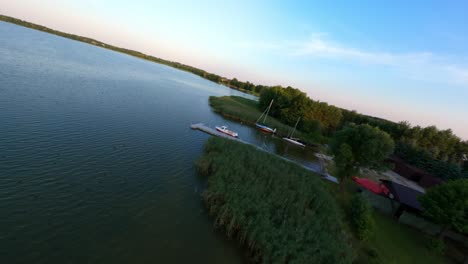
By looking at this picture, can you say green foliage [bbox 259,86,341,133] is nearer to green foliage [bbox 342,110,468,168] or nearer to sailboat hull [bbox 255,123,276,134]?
sailboat hull [bbox 255,123,276,134]

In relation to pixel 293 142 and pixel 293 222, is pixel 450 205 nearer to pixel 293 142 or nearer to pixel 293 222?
pixel 293 222

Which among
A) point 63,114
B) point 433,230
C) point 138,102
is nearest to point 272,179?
point 433,230

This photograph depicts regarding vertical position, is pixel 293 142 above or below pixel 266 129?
below

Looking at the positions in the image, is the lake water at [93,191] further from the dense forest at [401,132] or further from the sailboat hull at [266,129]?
the dense forest at [401,132]

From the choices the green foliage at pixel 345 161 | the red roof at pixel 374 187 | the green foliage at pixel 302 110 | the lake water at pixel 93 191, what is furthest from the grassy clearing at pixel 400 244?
the green foliage at pixel 302 110

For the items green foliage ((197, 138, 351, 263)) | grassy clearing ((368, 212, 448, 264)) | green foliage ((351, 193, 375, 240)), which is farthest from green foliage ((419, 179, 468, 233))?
green foliage ((197, 138, 351, 263))

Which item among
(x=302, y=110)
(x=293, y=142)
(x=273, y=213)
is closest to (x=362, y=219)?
(x=273, y=213)
